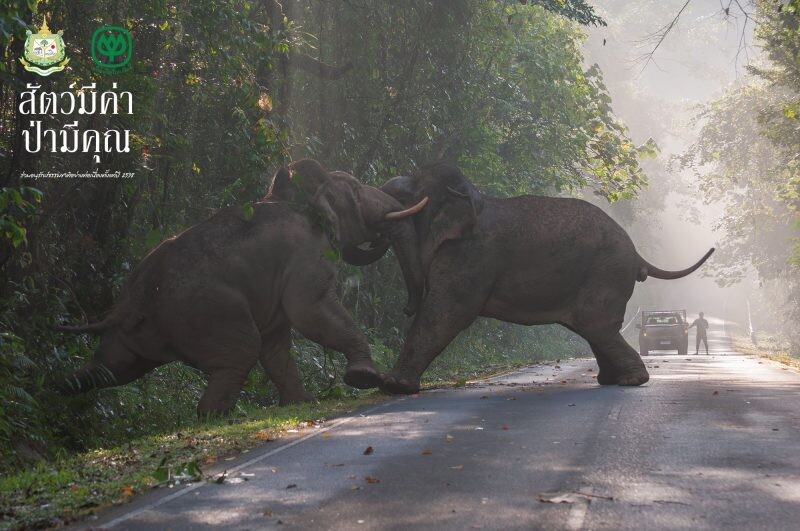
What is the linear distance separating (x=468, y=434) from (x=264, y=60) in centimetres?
766

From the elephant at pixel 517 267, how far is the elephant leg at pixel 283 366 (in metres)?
1.27

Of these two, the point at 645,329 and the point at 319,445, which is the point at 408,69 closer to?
the point at 319,445

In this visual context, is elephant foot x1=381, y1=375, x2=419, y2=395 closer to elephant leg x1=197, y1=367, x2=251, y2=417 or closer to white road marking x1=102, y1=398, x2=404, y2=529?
white road marking x1=102, y1=398, x2=404, y2=529

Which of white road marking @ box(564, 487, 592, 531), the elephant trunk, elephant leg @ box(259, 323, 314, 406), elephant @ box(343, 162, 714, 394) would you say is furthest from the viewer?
the elephant trunk

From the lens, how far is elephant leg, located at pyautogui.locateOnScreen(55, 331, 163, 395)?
43.9ft

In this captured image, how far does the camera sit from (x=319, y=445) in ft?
33.4

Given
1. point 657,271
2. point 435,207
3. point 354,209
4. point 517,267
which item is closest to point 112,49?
point 354,209

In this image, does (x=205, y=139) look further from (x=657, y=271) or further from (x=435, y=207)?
(x=657, y=271)

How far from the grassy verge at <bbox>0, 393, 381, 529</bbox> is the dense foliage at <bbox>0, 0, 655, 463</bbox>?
1.41m

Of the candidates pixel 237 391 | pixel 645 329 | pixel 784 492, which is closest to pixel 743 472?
pixel 784 492

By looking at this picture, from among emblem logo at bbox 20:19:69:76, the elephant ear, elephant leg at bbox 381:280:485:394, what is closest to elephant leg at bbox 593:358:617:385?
elephant leg at bbox 381:280:485:394

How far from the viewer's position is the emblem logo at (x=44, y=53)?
1325 cm

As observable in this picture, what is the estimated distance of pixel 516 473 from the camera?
8.48 meters

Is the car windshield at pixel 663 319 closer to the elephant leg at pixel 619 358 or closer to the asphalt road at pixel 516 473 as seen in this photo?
the elephant leg at pixel 619 358
